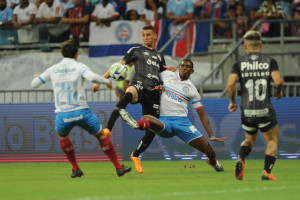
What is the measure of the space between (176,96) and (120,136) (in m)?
4.65

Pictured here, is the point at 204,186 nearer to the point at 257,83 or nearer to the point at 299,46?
the point at 257,83

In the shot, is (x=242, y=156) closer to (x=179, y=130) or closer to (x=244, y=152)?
(x=244, y=152)

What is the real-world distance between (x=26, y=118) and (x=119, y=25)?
3.95m

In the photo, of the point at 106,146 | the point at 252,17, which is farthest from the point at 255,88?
the point at 252,17

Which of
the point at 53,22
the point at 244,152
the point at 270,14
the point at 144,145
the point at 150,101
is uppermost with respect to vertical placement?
the point at 270,14

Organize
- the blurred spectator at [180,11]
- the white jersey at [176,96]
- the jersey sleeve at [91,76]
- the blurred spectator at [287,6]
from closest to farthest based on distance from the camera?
the jersey sleeve at [91,76]
the white jersey at [176,96]
the blurred spectator at [287,6]
the blurred spectator at [180,11]

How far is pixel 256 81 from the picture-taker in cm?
1088

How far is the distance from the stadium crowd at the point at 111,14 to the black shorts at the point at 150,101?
6.86 metres

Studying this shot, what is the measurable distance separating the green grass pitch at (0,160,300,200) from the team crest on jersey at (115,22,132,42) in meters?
5.87

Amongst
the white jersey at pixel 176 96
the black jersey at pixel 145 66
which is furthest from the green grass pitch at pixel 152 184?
the black jersey at pixel 145 66

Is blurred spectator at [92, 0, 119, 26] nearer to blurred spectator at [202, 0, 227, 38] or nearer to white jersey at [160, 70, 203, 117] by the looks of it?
blurred spectator at [202, 0, 227, 38]

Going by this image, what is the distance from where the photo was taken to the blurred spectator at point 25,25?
870 inches

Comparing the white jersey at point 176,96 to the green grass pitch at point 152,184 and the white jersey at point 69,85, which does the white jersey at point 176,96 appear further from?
the white jersey at point 69,85

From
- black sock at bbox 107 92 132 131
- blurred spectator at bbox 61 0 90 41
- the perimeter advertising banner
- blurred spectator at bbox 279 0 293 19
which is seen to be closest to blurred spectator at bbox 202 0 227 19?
blurred spectator at bbox 279 0 293 19
